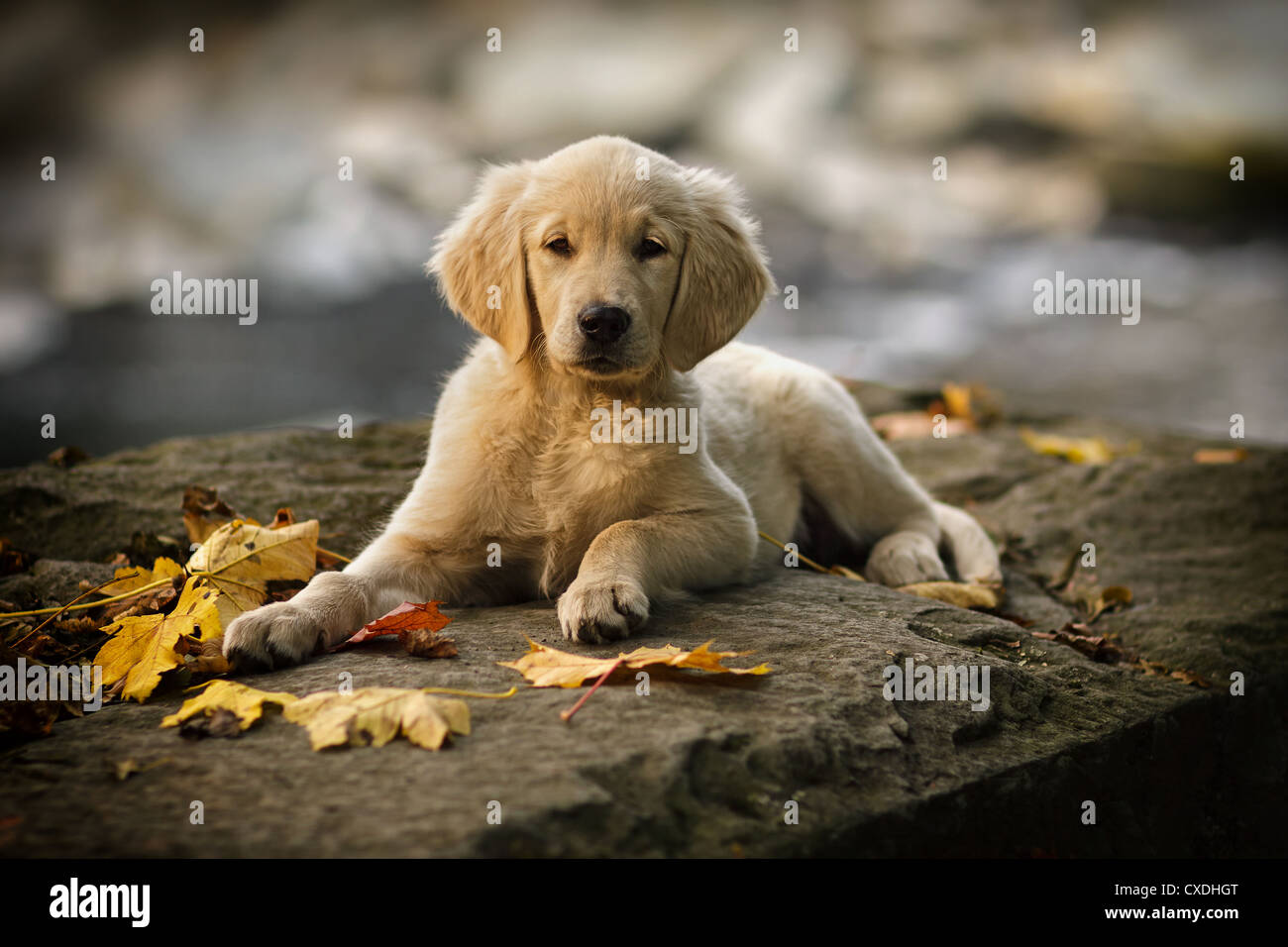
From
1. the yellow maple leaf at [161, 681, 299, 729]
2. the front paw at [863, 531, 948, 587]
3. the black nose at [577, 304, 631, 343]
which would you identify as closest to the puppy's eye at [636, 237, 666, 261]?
the black nose at [577, 304, 631, 343]

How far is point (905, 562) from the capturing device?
4430 mm

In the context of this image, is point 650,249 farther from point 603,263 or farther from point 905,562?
point 905,562

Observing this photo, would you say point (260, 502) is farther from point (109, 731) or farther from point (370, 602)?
point (109, 731)

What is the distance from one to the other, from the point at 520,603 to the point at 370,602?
1.95ft

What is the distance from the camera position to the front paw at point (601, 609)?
2914mm

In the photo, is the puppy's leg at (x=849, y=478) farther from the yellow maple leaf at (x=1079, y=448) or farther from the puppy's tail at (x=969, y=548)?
the yellow maple leaf at (x=1079, y=448)

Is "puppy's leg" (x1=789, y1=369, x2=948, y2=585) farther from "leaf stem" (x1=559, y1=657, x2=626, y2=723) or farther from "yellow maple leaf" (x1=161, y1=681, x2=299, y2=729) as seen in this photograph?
"yellow maple leaf" (x1=161, y1=681, x2=299, y2=729)

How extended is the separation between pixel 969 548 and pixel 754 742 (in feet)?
8.95

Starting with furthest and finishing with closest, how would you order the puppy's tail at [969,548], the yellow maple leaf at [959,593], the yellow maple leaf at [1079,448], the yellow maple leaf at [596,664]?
the yellow maple leaf at [1079,448]
the puppy's tail at [969,548]
the yellow maple leaf at [959,593]
the yellow maple leaf at [596,664]

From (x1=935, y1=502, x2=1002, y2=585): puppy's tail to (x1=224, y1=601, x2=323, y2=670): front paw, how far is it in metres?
2.73

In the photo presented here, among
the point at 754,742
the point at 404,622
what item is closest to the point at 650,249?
the point at 404,622

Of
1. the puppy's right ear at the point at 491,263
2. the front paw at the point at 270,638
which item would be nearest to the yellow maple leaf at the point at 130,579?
the front paw at the point at 270,638

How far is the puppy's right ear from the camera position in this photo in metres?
3.64

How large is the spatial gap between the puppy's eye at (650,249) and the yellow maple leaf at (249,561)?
1.43m
